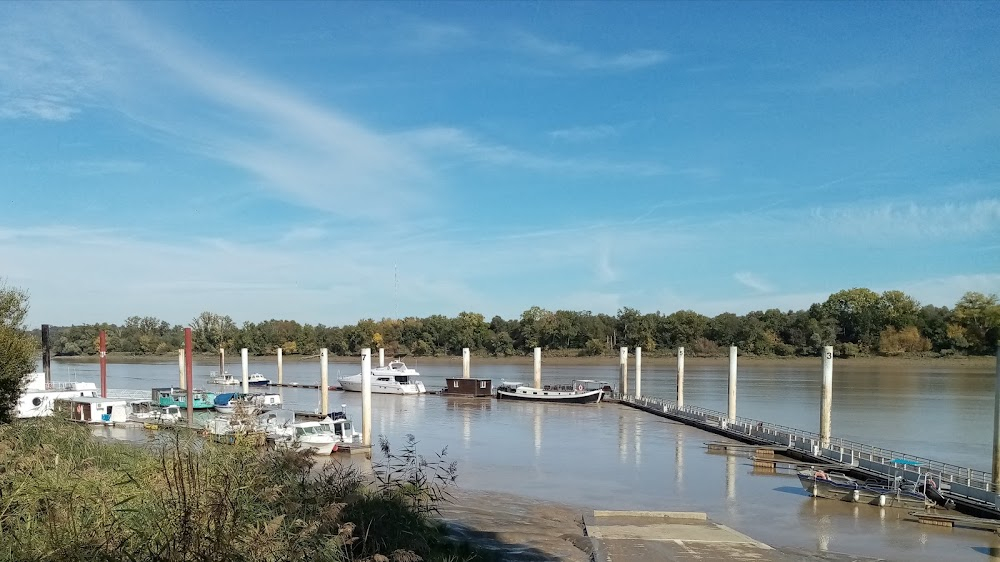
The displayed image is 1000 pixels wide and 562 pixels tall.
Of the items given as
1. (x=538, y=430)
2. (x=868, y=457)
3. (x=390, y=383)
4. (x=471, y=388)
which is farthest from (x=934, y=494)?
(x=390, y=383)

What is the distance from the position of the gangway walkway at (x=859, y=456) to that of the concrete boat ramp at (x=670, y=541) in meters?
8.24

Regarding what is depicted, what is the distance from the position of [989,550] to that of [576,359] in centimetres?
11065

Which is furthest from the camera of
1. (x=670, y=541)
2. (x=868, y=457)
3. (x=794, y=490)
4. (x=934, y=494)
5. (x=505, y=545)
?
(x=868, y=457)

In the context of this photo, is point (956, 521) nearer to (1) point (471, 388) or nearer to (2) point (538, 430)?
(2) point (538, 430)

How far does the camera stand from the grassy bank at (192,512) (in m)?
5.63

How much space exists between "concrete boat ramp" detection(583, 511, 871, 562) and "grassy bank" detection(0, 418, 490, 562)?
6088mm

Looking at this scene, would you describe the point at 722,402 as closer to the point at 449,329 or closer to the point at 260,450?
the point at 260,450

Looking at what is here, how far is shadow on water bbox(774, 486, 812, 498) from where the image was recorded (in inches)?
1005

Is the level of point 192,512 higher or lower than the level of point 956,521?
higher

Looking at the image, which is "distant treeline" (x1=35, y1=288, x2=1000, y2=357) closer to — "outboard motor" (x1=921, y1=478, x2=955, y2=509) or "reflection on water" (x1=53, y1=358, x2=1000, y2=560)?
"reflection on water" (x1=53, y1=358, x2=1000, y2=560)

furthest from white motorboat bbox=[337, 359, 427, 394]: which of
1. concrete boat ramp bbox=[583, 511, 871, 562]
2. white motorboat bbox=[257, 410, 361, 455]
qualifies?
concrete boat ramp bbox=[583, 511, 871, 562]

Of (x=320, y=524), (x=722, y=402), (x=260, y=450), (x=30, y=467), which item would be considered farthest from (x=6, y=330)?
(x=722, y=402)

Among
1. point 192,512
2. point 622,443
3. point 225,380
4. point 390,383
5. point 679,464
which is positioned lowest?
point 225,380

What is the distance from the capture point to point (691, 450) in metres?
35.4
